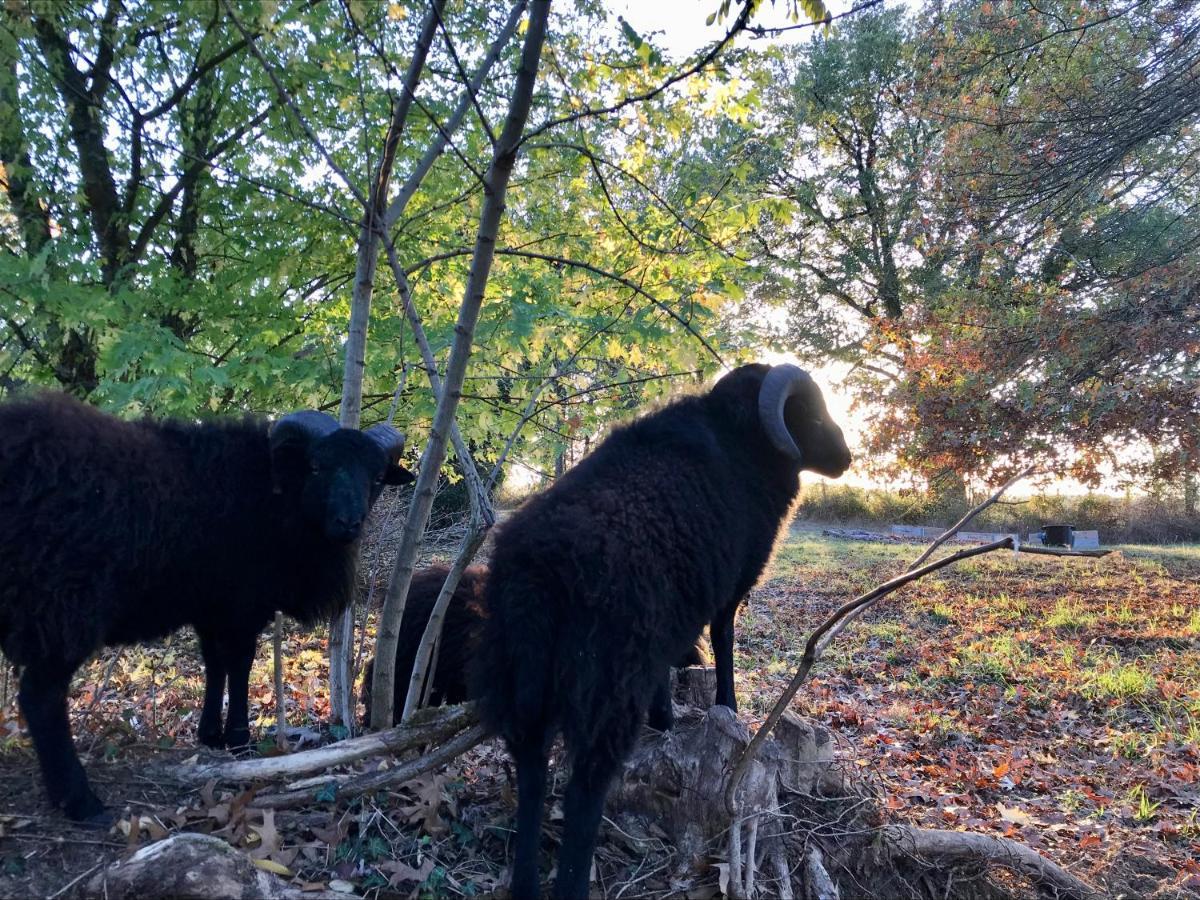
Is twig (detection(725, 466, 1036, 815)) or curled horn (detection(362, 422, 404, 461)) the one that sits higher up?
curled horn (detection(362, 422, 404, 461))

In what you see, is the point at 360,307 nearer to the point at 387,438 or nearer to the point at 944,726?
the point at 387,438

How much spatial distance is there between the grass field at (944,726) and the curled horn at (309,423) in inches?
81.5

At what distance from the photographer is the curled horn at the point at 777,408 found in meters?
5.17

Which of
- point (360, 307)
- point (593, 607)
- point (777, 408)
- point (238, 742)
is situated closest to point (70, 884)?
point (238, 742)

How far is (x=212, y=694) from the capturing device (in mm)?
5195

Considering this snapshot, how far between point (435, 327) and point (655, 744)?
13.2 feet

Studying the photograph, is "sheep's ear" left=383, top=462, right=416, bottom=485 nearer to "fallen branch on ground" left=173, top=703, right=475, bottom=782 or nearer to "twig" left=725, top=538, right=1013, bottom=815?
"fallen branch on ground" left=173, top=703, right=475, bottom=782

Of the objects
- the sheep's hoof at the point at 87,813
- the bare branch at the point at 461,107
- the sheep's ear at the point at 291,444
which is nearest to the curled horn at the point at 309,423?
the sheep's ear at the point at 291,444

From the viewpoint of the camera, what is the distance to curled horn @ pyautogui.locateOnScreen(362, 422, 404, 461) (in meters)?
5.22

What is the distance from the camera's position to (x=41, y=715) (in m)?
3.83

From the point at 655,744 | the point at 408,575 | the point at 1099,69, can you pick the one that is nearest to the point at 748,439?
the point at 655,744

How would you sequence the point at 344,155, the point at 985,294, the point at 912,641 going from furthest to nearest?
the point at 985,294
the point at 912,641
the point at 344,155

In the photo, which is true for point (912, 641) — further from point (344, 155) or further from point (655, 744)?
point (344, 155)

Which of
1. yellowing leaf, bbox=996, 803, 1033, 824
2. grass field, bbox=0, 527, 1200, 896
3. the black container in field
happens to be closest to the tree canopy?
grass field, bbox=0, 527, 1200, 896
